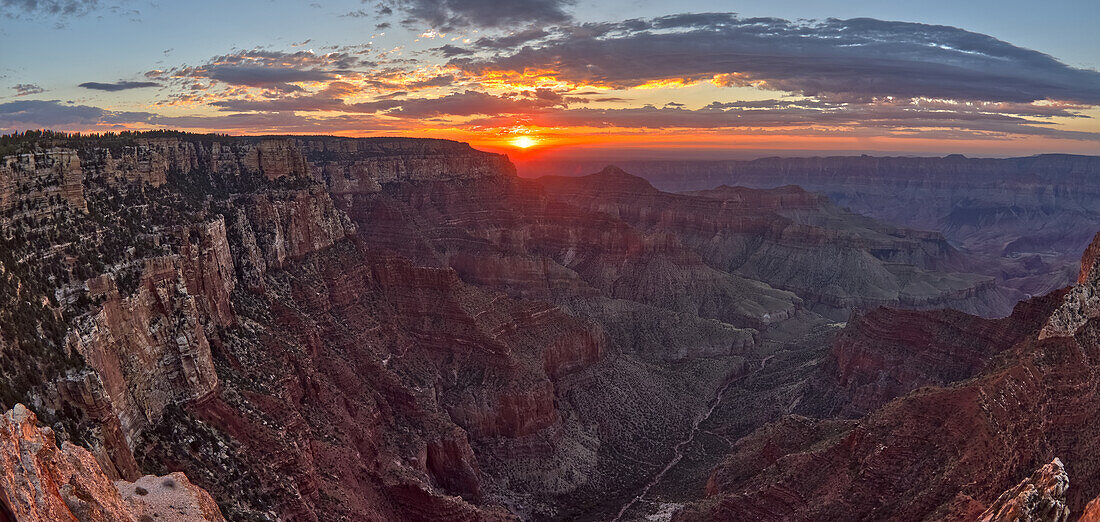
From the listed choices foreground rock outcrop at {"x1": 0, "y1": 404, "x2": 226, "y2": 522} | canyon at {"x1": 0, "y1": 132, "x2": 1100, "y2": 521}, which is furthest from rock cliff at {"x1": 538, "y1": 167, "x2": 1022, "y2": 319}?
foreground rock outcrop at {"x1": 0, "y1": 404, "x2": 226, "y2": 522}

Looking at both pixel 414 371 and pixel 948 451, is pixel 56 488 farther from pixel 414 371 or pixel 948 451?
pixel 414 371

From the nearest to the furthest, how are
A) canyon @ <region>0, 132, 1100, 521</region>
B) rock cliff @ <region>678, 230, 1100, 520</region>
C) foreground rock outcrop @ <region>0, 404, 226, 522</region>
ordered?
foreground rock outcrop @ <region>0, 404, 226, 522</region>
canyon @ <region>0, 132, 1100, 521</region>
rock cliff @ <region>678, 230, 1100, 520</region>

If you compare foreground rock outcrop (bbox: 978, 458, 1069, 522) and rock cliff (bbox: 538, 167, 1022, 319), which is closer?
foreground rock outcrop (bbox: 978, 458, 1069, 522)

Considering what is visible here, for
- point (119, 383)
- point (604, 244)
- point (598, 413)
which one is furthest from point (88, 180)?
point (604, 244)

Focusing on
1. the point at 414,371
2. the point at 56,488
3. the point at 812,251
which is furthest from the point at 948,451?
the point at 812,251

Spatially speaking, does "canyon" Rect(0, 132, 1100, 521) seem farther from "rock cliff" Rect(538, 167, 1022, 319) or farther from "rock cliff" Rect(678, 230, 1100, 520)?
"rock cliff" Rect(538, 167, 1022, 319)
